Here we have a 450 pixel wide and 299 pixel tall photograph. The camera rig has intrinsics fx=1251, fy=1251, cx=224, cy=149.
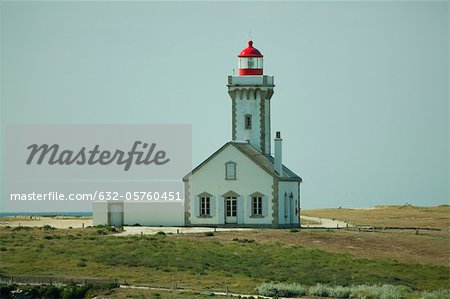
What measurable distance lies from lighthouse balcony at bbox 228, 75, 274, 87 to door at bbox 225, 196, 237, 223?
7.41m

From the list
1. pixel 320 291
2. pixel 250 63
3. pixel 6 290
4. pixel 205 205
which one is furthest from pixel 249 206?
pixel 6 290

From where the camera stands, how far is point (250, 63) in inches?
3066

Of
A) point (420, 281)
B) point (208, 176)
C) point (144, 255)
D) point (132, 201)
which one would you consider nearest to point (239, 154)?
point (208, 176)

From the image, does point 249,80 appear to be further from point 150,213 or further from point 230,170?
point 150,213

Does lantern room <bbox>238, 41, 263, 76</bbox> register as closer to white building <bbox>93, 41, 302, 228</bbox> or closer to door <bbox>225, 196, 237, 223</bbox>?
white building <bbox>93, 41, 302, 228</bbox>

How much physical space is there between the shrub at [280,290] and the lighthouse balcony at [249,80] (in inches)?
983

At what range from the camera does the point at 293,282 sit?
2219 inches

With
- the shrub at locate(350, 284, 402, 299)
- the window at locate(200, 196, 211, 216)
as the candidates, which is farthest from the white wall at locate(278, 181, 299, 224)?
the shrub at locate(350, 284, 402, 299)

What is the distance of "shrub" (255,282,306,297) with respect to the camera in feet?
172

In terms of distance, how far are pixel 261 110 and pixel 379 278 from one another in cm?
2200

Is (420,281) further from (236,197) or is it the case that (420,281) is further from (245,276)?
(236,197)

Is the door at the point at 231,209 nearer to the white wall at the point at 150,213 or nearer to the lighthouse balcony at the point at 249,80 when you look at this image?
the white wall at the point at 150,213

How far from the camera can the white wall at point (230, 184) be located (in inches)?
2904

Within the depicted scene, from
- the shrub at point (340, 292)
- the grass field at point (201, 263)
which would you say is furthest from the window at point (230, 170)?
the shrub at point (340, 292)
